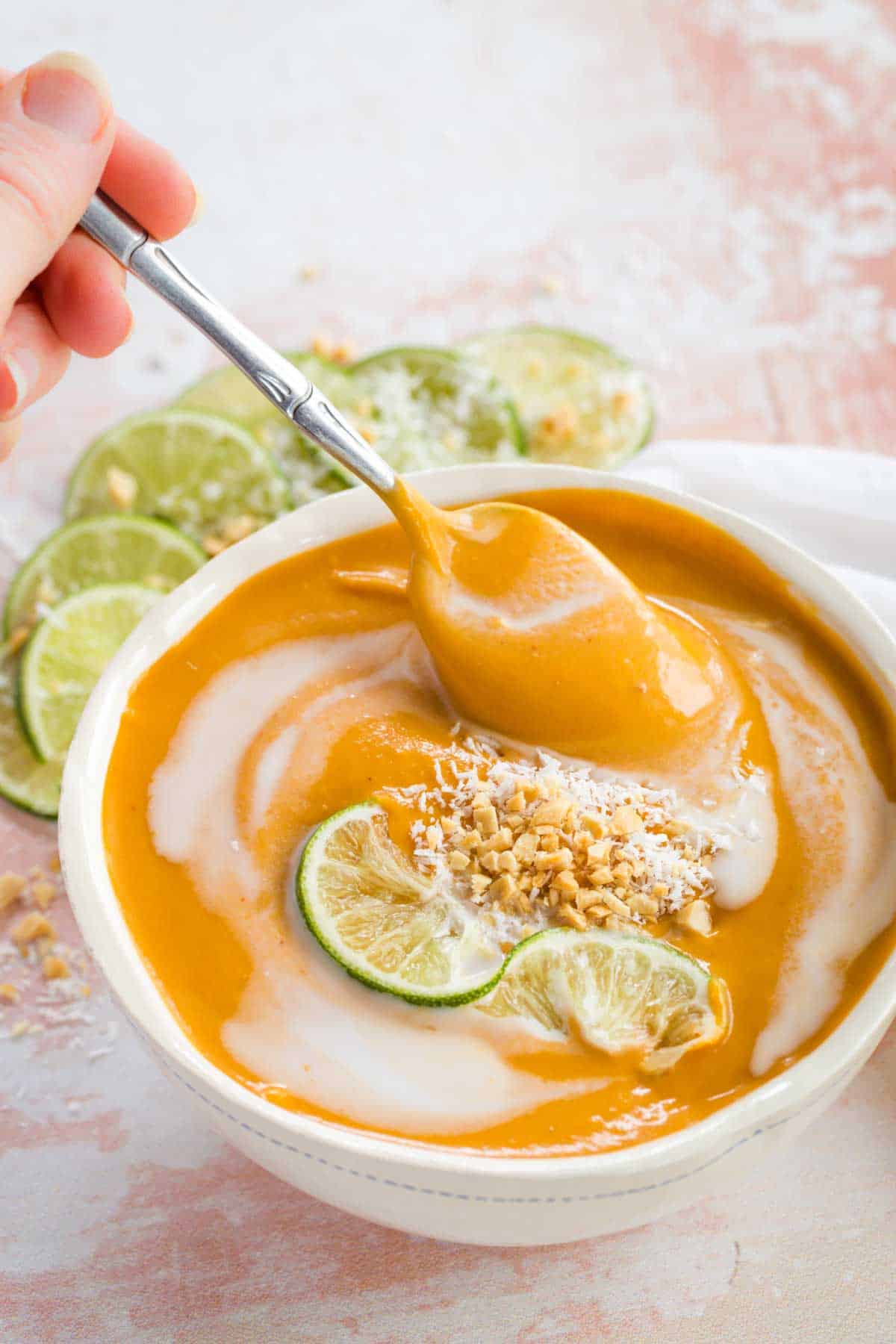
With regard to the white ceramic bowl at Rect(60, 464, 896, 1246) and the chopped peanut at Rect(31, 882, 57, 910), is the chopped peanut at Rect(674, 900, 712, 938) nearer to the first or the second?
the white ceramic bowl at Rect(60, 464, 896, 1246)

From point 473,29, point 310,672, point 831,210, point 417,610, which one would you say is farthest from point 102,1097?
point 473,29

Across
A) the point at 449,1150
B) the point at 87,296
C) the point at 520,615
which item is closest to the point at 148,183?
the point at 87,296

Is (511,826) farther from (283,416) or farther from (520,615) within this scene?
(283,416)

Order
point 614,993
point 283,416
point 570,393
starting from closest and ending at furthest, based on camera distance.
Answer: point 614,993 < point 283,416 < point 570,393

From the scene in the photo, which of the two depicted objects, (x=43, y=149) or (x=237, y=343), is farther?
(x=237, y=343)

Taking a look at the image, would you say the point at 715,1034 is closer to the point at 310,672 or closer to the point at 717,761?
the point at 717,761
